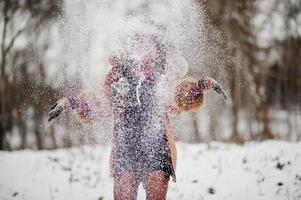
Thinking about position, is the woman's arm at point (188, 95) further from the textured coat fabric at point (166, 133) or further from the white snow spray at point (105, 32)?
the white snow spray at point (105, 32)

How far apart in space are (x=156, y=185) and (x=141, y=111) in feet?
1.93

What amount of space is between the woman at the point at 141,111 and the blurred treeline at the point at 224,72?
6.37m

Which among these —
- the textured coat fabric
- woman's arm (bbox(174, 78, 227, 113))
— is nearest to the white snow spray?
woman's arm (bbox(174, 78, 227, 113))

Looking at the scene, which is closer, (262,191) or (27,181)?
(262,191)

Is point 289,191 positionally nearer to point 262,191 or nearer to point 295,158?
point 262,191

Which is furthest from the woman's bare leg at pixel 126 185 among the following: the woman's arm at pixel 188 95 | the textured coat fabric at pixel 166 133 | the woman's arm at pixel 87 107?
the woman's arm at pixel 188 95

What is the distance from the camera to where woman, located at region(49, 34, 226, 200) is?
10.7ft

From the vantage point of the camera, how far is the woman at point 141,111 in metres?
Result: 3.25

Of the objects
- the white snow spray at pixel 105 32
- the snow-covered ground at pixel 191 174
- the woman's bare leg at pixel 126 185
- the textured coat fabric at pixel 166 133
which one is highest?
the white snow spray at pixel 105 32

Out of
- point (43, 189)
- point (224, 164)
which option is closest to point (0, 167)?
point (43, 189)

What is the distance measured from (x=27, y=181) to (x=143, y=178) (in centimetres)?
344

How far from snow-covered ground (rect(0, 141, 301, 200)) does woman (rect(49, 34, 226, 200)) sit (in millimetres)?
1848

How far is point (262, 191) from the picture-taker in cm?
504

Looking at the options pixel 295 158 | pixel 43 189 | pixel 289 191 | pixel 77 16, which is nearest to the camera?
pixel 289 191
